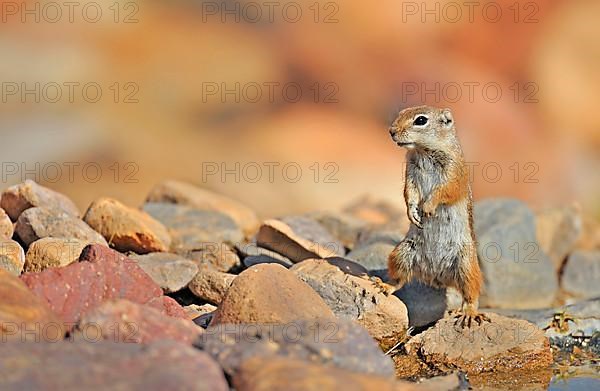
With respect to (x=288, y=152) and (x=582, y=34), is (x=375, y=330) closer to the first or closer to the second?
(x=288, y=152)

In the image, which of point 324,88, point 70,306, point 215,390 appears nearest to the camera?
point 215,390

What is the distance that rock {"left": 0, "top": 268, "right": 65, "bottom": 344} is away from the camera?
13.4ft

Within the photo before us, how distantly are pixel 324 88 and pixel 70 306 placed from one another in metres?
7.44

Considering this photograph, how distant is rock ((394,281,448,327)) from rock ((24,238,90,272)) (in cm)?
245

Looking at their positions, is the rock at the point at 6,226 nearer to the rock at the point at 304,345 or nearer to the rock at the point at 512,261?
the rock at the point at 304,345

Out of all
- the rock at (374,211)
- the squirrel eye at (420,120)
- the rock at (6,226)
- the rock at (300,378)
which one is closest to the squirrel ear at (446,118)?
the squirrel eye at (420,120)

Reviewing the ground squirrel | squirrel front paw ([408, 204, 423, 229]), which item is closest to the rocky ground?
the ground squirrel

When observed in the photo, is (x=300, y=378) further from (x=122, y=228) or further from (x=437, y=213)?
(x=122, y=228)

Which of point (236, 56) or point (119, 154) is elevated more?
point (236, 56)

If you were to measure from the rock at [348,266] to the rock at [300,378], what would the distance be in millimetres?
2341

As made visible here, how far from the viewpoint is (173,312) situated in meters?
5.12

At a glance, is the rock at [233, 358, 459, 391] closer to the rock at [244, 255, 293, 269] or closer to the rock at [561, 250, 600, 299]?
the rock at [244, 255, 293, 269]

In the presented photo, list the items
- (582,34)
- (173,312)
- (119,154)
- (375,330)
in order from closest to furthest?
(173,312), (375,330), (119,154), (582,34)

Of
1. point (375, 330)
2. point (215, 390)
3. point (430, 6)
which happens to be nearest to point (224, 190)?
point (430, 6)
